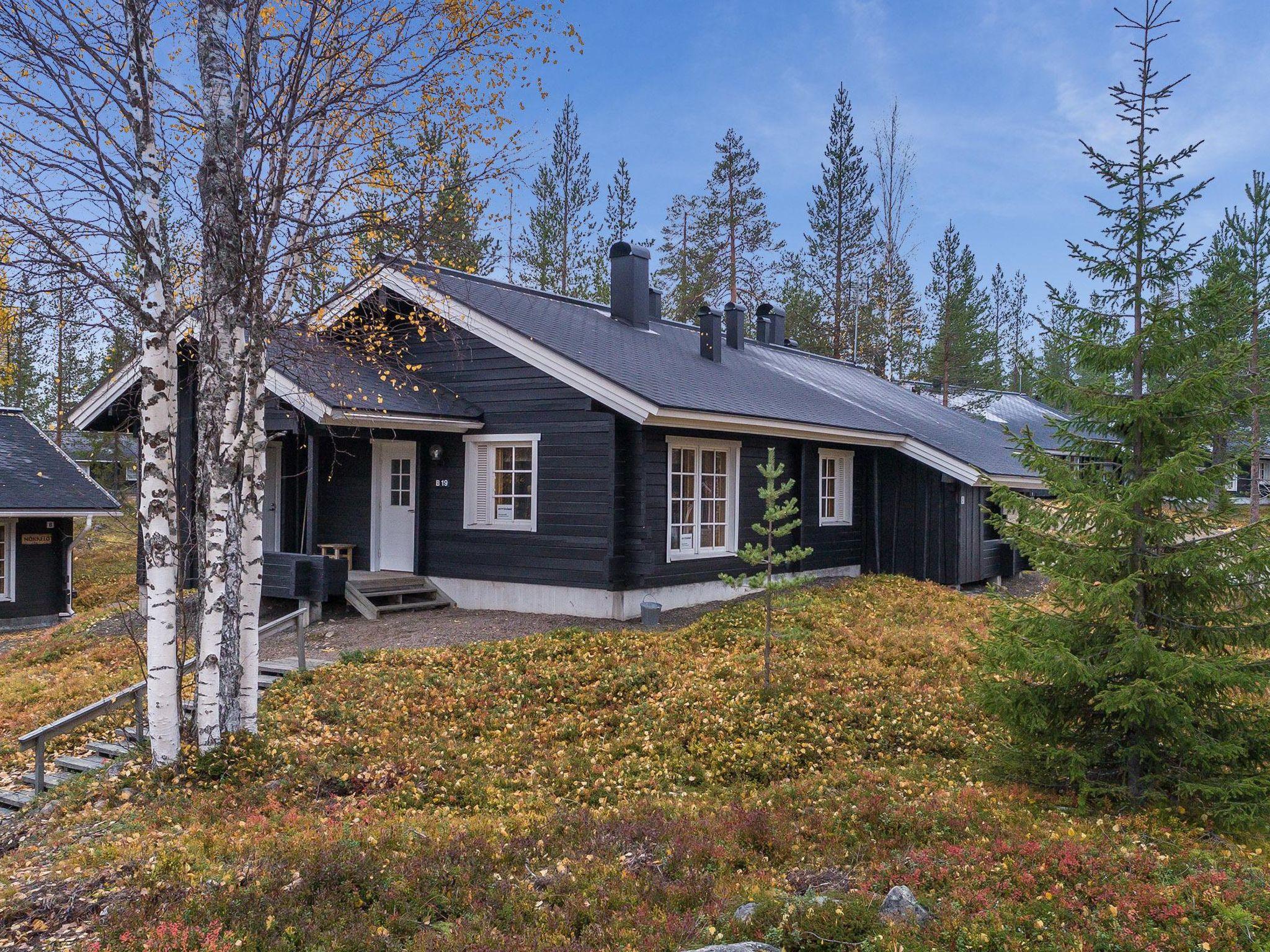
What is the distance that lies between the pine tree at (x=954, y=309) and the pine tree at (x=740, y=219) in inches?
238

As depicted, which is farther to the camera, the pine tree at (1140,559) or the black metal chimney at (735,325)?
the black metal chimney at (735,325)

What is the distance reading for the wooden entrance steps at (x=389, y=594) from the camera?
1309cm

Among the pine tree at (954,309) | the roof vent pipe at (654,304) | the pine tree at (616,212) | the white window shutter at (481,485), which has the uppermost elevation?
the pine tree at (616,212)

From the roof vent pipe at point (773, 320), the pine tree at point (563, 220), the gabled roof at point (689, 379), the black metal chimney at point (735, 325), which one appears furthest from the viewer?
the pine tree at point (563, 220)

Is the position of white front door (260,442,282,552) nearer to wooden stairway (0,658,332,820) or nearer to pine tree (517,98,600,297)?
wooden stairway (0,658,332,820)

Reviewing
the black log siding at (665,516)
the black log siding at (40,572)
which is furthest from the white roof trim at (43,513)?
the black log siding at (665,516)

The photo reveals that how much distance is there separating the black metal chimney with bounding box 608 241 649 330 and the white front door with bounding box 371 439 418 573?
5536 mm

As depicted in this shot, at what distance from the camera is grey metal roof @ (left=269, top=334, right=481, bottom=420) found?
477 inches

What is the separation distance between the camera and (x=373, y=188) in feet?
25.1

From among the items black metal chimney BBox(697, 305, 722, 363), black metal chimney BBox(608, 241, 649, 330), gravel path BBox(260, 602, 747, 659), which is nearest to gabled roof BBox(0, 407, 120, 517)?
gravel path BBox(260, 602, 747, 659)

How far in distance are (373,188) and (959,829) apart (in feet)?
22.1

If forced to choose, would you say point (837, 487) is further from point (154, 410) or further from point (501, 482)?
point (154, 410)

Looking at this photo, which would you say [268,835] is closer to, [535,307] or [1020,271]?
[535,307]

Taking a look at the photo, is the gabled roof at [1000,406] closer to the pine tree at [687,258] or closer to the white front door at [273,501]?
the pine tree at [687,258]
